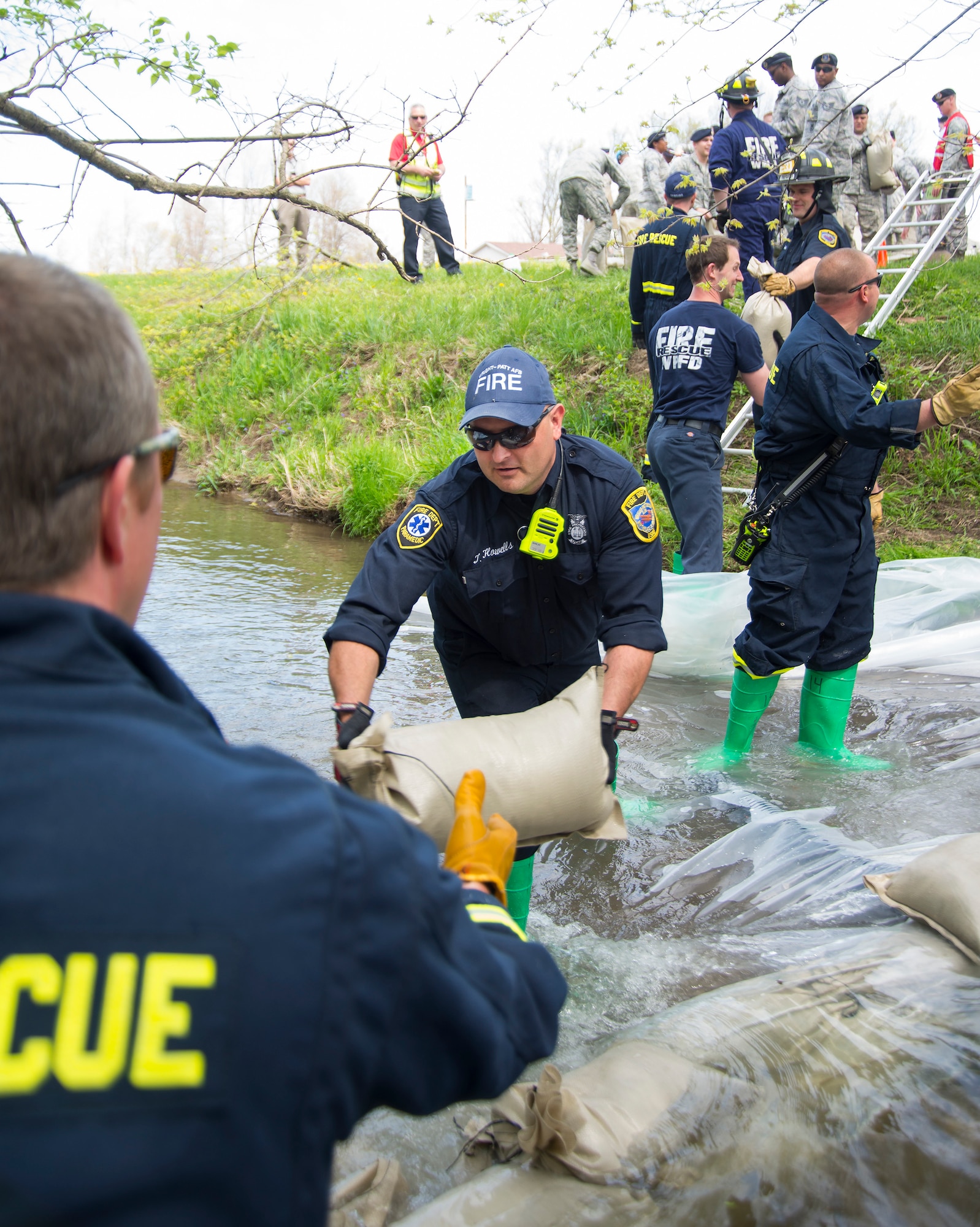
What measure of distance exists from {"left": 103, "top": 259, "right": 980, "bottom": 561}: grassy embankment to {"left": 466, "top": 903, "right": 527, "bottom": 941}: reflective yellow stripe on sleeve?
184 inches

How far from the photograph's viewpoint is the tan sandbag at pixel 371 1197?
1.67 m

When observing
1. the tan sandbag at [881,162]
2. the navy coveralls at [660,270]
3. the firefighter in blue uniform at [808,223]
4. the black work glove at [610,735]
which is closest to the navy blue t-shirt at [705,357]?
the firefighter in blue uniform at [808,223]

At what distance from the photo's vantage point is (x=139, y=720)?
0.79 meters

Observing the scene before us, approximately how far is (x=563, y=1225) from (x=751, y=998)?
0.70 meters

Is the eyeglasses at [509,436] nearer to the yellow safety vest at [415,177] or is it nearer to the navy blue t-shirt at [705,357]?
the yellow safety vest at [415,177]

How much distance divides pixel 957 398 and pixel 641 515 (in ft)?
4.64

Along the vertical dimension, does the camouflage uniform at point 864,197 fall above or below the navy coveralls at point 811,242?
above

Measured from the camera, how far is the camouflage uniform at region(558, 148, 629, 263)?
10758mm

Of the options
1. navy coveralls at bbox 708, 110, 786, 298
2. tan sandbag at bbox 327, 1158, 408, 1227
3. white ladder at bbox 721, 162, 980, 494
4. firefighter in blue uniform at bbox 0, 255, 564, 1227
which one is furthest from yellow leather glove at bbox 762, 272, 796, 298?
firefighter in blue uniform at bbox 0, 255, 564, 1227

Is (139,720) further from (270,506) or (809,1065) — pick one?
(270,506)

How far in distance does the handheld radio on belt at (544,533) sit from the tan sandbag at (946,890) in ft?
4.00

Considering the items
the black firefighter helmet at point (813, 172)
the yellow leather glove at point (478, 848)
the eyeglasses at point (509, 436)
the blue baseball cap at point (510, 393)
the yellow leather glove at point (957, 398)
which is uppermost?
the black firefighter helmet at point (813, 172)

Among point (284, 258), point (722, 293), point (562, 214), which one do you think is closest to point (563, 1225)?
point (722, 293)

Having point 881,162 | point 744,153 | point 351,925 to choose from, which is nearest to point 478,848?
point 351,925
